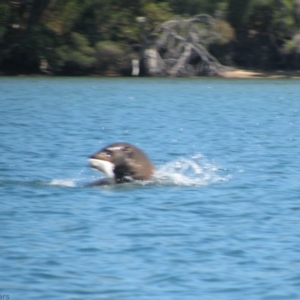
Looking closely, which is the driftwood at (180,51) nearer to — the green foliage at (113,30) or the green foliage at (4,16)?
the green foliage at (113,30)

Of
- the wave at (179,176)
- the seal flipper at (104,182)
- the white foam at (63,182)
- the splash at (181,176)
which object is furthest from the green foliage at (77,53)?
the seal flipper at (104,182)

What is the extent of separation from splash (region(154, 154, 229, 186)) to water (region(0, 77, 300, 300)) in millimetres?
30

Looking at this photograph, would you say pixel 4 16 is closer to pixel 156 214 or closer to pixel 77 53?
pixel 77 53

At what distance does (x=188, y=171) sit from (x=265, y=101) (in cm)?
1731

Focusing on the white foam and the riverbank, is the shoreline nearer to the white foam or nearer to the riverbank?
the riverbank

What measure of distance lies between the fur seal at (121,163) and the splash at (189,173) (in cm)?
46

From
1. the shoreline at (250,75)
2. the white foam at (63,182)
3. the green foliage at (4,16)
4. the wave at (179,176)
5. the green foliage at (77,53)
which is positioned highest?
the green foliage at (4,16)

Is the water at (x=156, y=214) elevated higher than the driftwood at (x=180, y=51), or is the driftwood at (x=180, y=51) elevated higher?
the driftwood at (x=180, y=51)

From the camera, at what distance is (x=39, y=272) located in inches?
320

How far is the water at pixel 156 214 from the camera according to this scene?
7938mm

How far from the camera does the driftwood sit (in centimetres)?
4300

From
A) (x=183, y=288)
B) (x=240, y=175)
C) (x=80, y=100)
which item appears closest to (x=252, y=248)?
(x=183, y=288)

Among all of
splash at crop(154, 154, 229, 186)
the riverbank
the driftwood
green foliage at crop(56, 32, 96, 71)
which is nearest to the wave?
splash at crop(154, 154, 229, 186)

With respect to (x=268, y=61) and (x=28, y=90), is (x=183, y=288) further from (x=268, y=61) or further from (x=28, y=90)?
(x=268, y=61)
